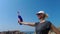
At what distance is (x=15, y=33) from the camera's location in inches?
232

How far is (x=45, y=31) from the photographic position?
7.28 feet

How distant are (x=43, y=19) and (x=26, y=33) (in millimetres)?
2775

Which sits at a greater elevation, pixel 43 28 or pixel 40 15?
pixel 40 15

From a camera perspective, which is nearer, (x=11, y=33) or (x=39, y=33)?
(x=39, y=33)

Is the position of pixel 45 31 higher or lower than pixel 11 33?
lower

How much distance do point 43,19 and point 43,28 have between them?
127mm

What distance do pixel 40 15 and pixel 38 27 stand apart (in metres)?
0.16

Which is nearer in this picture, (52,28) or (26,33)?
(52,28)

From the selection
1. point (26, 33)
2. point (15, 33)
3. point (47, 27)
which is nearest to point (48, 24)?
point (47, 27)

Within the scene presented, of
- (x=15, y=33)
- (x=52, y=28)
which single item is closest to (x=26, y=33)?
(x=15, y=33)

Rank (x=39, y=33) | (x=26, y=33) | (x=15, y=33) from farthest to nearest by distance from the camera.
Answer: (x=15, y=33)
(x=26, y=33)
(x=39, y=33)

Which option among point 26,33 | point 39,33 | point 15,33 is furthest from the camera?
point 15,33

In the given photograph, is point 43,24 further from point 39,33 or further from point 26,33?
point 26,33

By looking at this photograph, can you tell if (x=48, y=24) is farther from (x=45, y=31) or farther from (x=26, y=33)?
(x=26, y=33)
